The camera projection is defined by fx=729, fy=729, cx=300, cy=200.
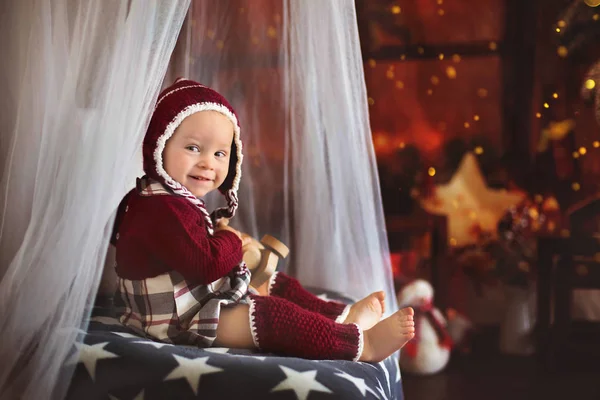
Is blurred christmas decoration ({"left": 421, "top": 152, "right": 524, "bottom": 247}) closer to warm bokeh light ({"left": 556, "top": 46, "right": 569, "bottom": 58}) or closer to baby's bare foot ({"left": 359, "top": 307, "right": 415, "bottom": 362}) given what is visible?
warm bokeh light ({"left": 556, "top": 46, "right": 569, "bottom": 58})

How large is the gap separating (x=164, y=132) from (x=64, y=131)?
0.19 m

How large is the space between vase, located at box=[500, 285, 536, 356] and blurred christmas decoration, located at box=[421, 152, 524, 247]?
362 mm

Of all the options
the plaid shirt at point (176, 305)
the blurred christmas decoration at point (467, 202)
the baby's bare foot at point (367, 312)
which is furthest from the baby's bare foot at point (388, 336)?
the blurred christmas decoration at point (467, 202)

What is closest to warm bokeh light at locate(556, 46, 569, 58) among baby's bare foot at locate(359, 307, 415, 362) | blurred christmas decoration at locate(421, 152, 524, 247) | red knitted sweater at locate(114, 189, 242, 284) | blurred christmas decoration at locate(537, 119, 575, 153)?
blurred christmas decoration at locate(537, 119, 575, 153)

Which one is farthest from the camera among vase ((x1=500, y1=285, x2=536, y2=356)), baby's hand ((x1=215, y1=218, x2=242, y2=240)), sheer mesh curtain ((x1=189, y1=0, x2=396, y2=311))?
vase ((x1=500, y1=285, x2=536, y2=356))

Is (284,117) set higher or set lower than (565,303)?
higher

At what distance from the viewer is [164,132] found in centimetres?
141

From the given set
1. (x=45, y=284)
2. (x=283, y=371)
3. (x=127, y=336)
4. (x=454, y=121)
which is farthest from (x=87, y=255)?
(x=454, y=121)

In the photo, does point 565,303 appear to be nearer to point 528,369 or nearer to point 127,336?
point 528,369

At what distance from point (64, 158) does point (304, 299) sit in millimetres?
637

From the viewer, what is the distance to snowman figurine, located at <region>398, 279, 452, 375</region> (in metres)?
2.38

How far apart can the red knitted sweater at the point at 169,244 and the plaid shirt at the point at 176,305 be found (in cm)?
2

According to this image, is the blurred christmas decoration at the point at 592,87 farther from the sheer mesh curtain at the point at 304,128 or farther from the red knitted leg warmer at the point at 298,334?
the red knitted leg warmer at the point at 298,334

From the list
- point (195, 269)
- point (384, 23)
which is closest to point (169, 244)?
point (195, 269)
